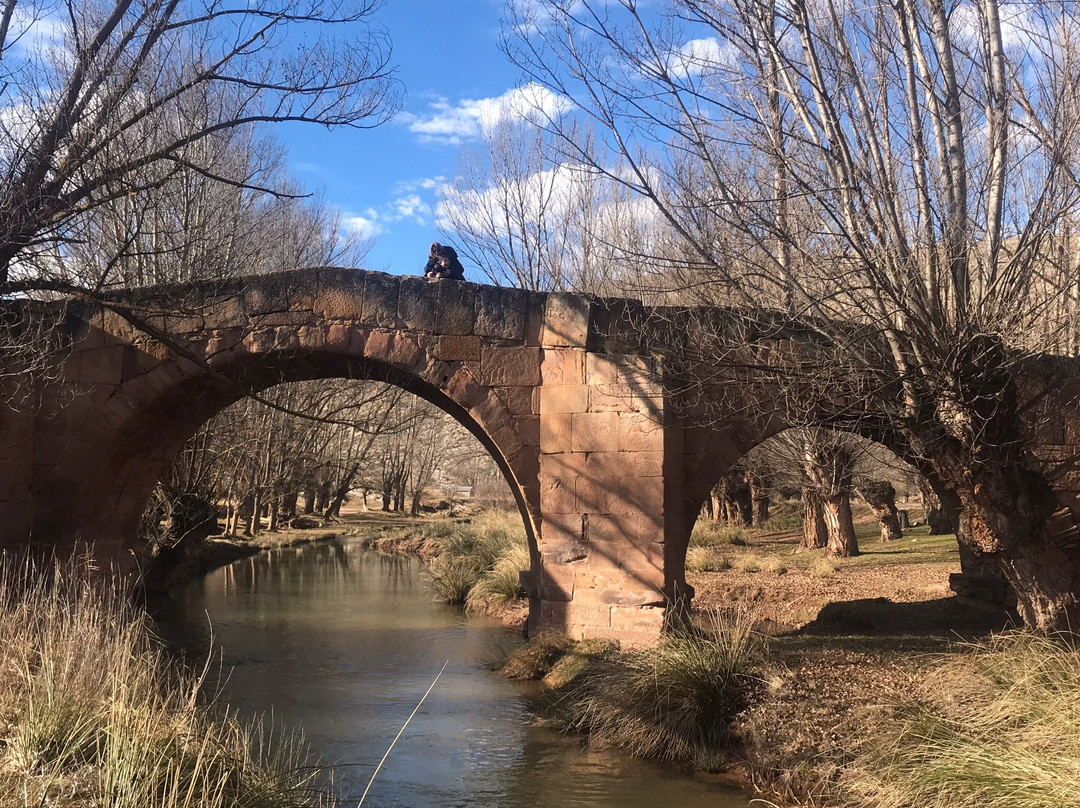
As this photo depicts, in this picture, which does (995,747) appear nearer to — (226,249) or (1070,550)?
(1070,550)

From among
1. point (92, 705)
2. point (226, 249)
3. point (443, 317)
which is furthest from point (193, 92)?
point (92, 705)

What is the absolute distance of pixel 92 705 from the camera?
461 centimetres

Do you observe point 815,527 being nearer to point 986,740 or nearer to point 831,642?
point 831,642

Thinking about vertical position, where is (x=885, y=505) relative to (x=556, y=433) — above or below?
below

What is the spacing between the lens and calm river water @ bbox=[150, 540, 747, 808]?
20.8 feet

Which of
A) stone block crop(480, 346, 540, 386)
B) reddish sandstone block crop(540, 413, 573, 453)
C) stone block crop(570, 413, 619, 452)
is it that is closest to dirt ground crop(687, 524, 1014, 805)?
stone block crop(570, 413, 619, 452)

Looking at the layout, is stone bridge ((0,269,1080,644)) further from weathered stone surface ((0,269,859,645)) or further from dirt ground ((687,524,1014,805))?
dirt ground ((687,524,1014,805))

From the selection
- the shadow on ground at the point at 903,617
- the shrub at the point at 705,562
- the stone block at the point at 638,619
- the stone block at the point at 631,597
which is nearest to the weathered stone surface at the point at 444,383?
the stone block at the point at 631,597

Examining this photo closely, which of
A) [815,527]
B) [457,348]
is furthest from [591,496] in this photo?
[815,527]

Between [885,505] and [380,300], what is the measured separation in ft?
45.1

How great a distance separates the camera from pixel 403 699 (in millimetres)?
8664

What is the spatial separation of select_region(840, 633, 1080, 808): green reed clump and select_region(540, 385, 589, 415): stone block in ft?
12.2

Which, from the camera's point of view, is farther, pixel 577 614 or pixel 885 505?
pixel 885 505

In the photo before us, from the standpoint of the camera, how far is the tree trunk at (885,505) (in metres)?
18.4
